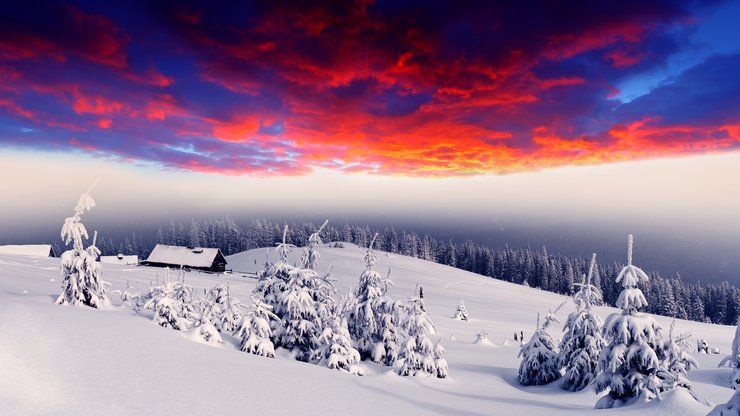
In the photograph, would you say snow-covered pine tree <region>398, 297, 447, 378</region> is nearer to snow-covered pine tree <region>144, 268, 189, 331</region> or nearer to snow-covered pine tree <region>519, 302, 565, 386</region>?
snow-covered pine tree <region>519, 302, 565, 386</region>

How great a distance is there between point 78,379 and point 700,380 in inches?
1144

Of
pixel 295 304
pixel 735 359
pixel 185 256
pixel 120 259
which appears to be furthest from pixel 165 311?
pixel 120 259

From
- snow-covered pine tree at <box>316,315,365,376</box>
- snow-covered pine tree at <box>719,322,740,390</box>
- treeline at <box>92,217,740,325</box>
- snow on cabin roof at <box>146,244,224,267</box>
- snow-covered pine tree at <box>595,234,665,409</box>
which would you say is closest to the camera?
snow-covered pine tree at <box>719,322,740,390</box>

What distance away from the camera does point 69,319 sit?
1127cm

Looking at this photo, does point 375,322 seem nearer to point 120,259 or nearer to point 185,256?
point 185,256

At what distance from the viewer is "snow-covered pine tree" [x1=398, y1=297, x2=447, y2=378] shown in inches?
691

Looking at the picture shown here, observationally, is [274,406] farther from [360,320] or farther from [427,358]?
[360,320]

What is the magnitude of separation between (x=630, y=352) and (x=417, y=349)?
8883 mm

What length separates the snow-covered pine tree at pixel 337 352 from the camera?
16.1m

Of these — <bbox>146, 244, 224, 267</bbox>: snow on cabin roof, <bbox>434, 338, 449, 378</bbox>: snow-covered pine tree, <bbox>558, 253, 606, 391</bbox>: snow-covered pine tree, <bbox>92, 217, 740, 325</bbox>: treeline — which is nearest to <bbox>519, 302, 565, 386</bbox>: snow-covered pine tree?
<bbox>558, 253, 606, 391</bbox>: snow-covered pine tree

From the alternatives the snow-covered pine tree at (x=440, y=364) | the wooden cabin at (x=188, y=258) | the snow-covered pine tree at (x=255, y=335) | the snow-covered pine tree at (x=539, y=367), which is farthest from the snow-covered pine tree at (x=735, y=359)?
the wooden cabin at (x=188, y=258)

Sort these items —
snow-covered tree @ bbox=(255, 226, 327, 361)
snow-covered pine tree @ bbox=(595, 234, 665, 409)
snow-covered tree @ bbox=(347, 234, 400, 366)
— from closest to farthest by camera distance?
snow-covered pine tree @ bbox=(595, 234, 665, 409) → snow-covered tree @ bbox=(255, 226, 327, 361) → snow-covered tree @ bbox=(347, 234, 400, 366)

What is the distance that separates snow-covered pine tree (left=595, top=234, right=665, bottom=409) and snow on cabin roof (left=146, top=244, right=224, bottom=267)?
248 feet

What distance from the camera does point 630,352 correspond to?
12047mm
